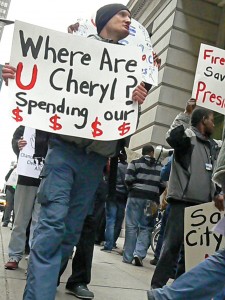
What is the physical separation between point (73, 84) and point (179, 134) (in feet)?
4.17

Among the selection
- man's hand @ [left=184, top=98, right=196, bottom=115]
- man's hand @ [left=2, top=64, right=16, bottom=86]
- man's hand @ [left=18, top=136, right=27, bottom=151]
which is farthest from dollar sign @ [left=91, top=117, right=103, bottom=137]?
man's hand @ [left=18, top=136, right=27, bottom=151]

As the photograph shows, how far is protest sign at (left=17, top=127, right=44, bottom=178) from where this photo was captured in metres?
4.90

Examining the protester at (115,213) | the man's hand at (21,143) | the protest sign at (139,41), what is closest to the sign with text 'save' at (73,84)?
the protest sign at (139,41)

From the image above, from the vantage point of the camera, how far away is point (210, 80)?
4.69 meters

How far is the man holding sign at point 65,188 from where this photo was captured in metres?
2.58

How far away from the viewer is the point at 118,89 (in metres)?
3.03

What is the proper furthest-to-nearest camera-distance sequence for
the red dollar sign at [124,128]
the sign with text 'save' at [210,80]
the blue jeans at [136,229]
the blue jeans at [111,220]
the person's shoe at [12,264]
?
the blue jeans at [111,220] < the blue jeans at [136,229] < the sign with text 'save' at [210,80] < the person's shoe at [12,264] < the red dollar sign at [124,128]

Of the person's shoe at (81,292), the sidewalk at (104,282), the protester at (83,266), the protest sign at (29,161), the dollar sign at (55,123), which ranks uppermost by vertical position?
the dollar sign at (55,123)

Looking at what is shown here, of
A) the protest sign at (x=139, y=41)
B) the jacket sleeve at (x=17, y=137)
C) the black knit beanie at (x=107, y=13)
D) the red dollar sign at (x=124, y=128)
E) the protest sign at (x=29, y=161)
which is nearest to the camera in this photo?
the red dollar sign at (x=124, y=128)

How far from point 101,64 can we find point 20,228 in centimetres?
234

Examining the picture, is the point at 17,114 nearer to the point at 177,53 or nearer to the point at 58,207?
the point at 58,207

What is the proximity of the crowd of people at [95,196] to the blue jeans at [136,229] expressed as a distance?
77.0 inches

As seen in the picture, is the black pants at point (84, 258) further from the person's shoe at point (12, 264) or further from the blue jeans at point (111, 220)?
the blue jeans at point (111, 220)

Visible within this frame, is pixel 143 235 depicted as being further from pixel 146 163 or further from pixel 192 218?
pixel 192 218
